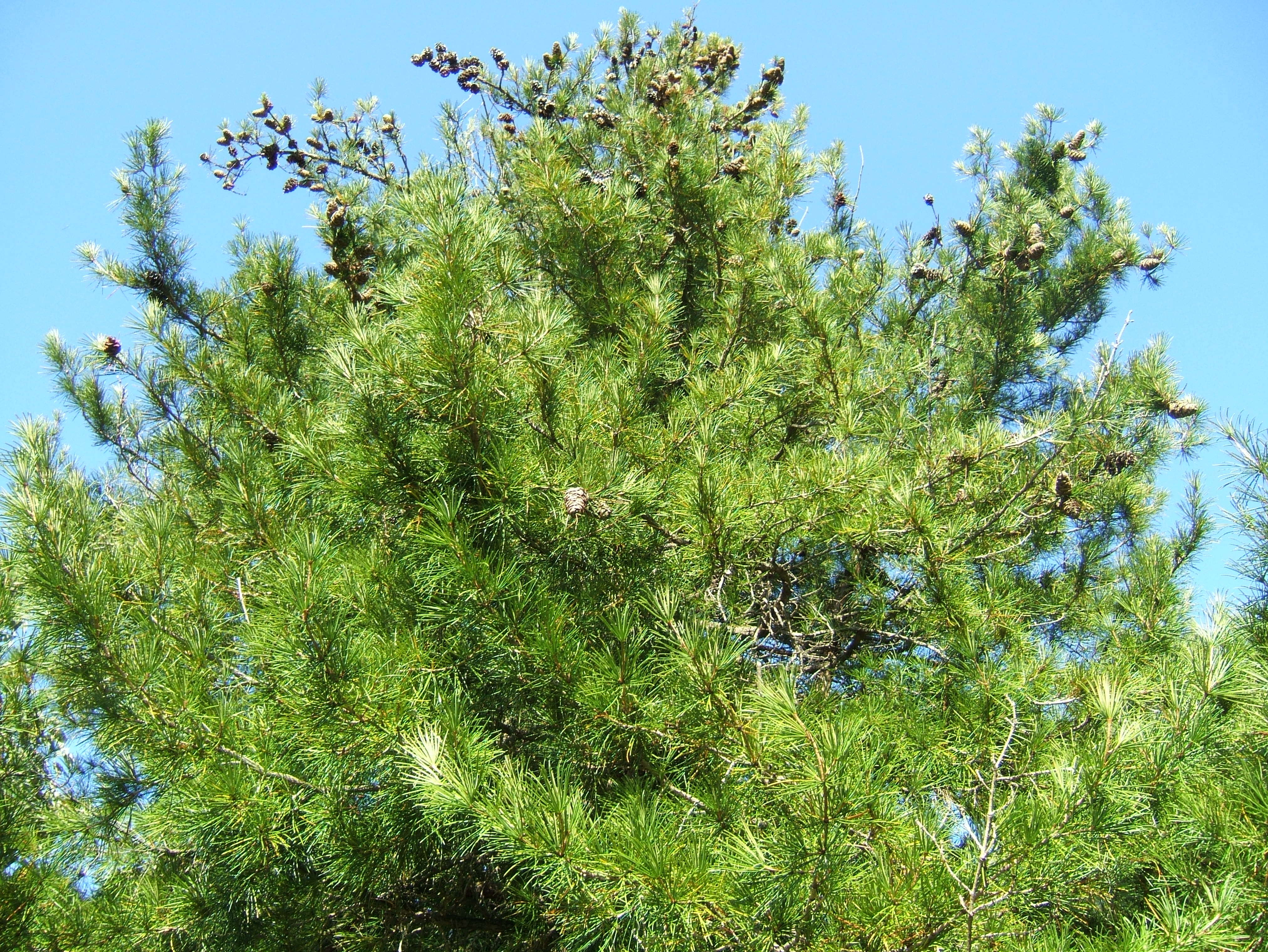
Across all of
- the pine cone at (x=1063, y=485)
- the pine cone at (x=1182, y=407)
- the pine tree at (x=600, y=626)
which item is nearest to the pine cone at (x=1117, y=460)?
the pine tree at (x=600, y=626)

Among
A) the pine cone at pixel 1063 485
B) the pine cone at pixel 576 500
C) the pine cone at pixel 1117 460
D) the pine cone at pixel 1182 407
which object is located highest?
the pine cone at pixel 576 500

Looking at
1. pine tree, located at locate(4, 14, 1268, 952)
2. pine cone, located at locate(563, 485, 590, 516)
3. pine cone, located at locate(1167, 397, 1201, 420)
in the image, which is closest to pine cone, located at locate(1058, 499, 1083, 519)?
pine tree, located at locate(4, 14, 1268, 952)

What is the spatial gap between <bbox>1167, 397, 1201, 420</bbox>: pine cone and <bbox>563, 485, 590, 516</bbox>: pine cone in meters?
2.32

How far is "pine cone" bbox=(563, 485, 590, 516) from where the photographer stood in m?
2.03

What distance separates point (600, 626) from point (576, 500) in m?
0.36

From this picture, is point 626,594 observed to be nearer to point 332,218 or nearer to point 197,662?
point 197,662

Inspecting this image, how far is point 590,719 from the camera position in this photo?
195 cm

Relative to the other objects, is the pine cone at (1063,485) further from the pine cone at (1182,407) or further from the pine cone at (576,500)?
the pine cone at (576,500)

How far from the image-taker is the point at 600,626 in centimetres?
218

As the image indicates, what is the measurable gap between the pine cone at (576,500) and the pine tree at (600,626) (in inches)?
0.8

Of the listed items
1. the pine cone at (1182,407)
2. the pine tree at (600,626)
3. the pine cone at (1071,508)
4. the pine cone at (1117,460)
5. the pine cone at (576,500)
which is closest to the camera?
the pine tree at (600,626)

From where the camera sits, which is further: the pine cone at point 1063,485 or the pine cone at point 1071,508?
the pine cone at point 1071,508

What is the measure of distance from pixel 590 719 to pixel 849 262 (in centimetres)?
277

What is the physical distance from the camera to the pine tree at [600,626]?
1609mm
